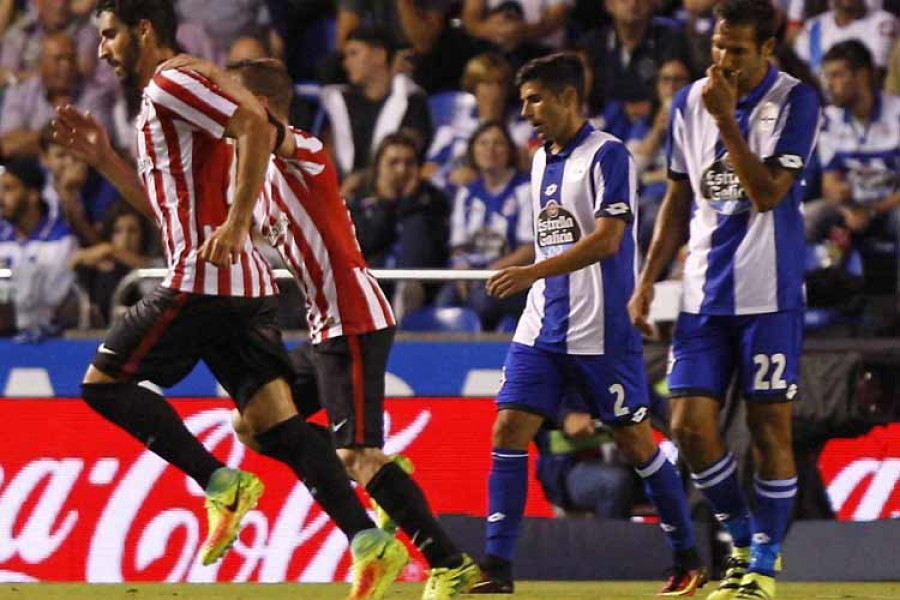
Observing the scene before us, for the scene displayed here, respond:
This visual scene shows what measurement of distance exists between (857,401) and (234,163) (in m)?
3.59

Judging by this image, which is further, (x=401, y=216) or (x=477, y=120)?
(x=477, y=120)

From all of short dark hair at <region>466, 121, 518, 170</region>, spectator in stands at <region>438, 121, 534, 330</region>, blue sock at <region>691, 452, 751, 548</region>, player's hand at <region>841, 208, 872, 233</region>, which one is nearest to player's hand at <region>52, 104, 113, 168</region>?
blue sock at <region>691, 452, 751, 548</region>

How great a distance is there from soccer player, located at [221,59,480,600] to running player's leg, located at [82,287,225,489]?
0.51 meters

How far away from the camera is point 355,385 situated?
6.75 m

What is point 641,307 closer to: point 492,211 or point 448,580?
point 448,580

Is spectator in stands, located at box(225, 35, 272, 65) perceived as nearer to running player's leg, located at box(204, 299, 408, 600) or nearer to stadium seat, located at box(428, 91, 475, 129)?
stadium seat, located at box(428, 91, 475, 129)

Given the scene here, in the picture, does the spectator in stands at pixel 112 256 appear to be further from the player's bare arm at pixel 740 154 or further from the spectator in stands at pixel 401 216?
the player's bare arm at pixel 740 154

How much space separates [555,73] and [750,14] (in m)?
0.95

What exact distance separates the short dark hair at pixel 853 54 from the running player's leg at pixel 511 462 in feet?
15.8

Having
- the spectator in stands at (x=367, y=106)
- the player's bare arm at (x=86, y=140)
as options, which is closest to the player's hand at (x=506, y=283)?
the player's bare arm at (x=86, y=140)

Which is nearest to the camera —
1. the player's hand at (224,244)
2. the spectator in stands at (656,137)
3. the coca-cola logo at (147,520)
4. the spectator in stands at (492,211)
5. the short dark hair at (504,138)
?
the player's hand at (224,244)

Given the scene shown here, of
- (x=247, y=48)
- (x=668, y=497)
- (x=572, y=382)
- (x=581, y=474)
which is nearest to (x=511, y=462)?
(x=572, y=382)

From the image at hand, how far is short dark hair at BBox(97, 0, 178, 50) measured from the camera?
6.45 m

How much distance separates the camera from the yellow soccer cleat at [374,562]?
6.30m
